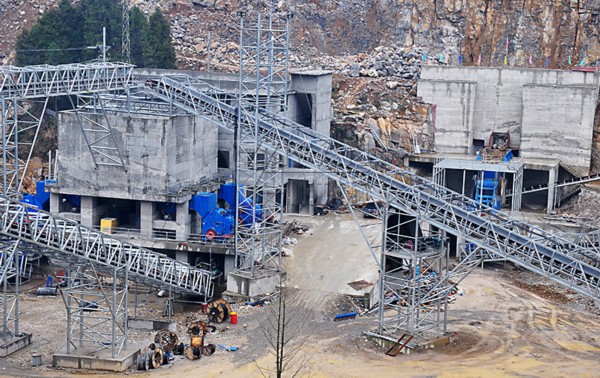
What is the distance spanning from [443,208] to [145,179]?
16.1 m

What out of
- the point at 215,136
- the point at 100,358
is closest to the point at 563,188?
the point at 215,136

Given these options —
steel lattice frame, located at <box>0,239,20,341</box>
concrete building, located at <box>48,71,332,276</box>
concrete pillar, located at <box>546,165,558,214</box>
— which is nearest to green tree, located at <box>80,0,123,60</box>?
concrete building, located at <box>48,71,332,276</box>

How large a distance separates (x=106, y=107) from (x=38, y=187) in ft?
17.4

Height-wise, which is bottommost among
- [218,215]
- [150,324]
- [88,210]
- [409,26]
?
[150,324]

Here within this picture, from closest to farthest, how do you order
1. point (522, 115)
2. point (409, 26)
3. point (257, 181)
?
point (257, 181)
point (522, 115)
point (409, 26)

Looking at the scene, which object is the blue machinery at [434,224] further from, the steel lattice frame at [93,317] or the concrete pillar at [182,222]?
the steel lattice frame at [93,317]

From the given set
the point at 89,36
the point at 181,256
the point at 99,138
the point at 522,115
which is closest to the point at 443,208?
the point at 181,256

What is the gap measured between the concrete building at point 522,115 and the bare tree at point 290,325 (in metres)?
18.9

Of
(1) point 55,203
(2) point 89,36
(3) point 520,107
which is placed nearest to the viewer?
(1) point 55,203

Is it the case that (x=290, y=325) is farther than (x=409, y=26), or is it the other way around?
(x=409, y=26)

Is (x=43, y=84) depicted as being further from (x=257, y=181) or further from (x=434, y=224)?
(x=434, y=224)

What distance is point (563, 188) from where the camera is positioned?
67.8 metres

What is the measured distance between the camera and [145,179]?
56500 millimetres

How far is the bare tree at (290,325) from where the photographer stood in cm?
4412
